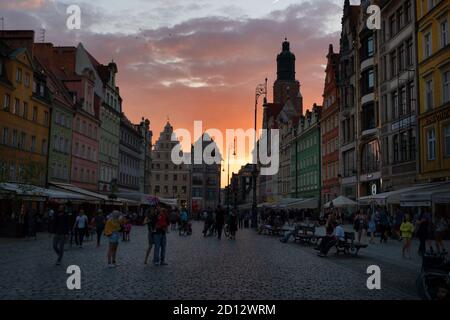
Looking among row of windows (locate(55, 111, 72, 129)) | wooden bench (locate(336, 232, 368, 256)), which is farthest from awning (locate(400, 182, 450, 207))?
row of windows (locate(55, 111, 72, 129))

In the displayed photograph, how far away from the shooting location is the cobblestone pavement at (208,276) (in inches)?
439

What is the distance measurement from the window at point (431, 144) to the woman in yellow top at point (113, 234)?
75.9 ft

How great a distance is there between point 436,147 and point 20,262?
82.4ft

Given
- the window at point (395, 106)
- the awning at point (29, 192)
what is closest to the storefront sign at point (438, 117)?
the window at point (395, 106)

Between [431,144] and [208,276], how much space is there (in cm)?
2408

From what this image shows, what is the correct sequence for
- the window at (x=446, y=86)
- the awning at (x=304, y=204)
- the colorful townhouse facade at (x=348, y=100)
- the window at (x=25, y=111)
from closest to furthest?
the window at (x=446, y=86)
the awning at (x=304, y=204)
the window at (x=25, y=111)
the colorful townhouse facade at (x=348, y=100)

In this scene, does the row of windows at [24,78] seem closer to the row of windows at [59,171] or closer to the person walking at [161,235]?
the row of windows at [59,171]

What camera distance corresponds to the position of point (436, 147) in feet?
107

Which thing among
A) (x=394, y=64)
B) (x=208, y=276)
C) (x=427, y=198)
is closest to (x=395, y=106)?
(x=394, y=64)

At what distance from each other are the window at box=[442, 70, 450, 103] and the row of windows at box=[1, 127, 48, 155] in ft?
102

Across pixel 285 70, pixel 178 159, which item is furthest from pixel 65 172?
pixel 285 70

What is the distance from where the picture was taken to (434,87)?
32844 millimetres
